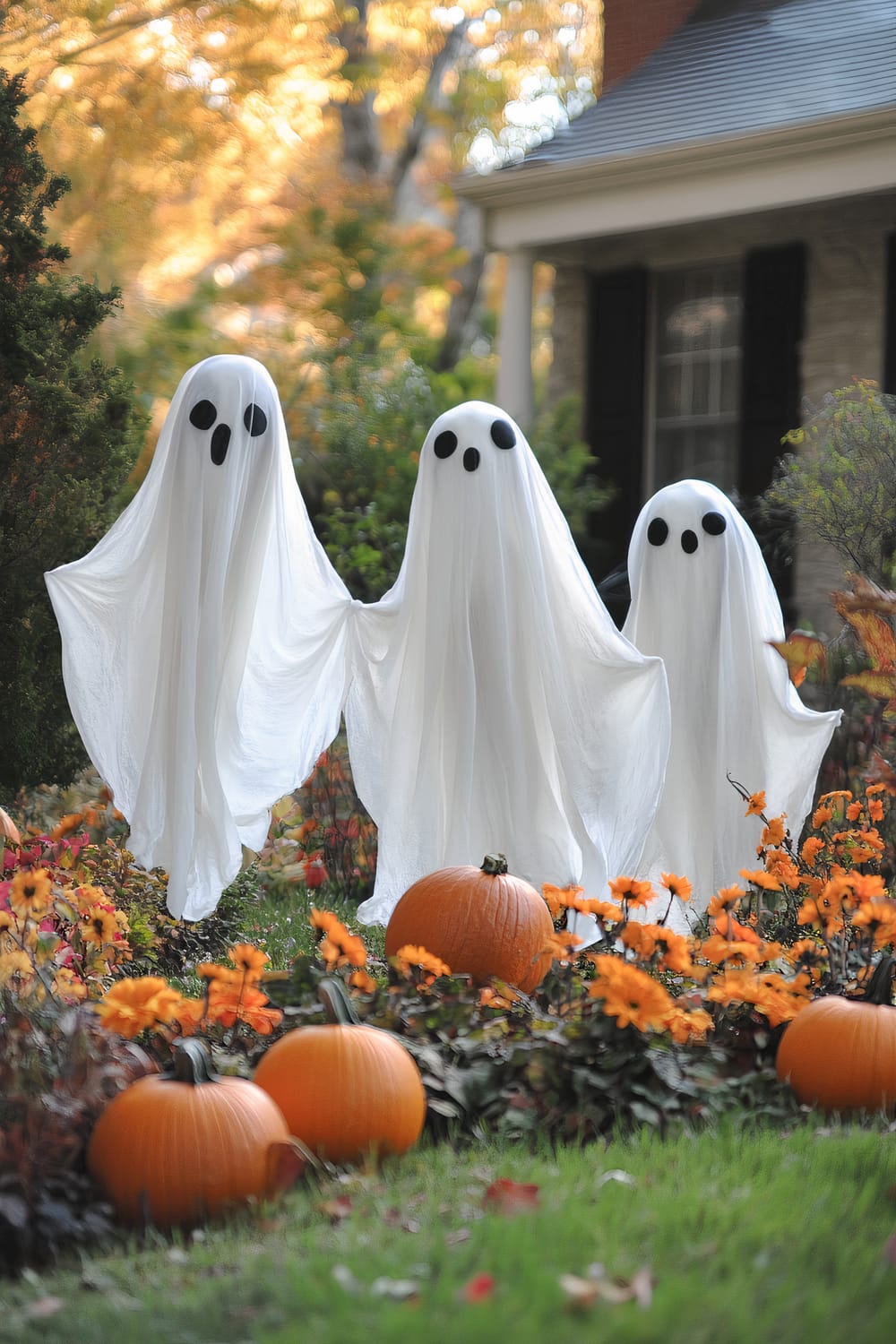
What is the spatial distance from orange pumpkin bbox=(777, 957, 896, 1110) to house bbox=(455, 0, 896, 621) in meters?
6.64

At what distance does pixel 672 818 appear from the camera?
5723mm

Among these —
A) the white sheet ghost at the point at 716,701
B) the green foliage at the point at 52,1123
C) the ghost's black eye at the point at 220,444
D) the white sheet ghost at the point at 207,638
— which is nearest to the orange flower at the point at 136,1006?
the green foliage at the point at 52,1123

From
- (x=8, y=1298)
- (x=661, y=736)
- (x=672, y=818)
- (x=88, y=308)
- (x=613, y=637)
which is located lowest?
(x=8, y=1298)

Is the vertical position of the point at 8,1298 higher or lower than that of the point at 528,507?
lower

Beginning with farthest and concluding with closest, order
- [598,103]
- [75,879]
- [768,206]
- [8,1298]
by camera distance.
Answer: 1. [598,103]
2. [768,206]
3. [75,879]
4. [8,1298]

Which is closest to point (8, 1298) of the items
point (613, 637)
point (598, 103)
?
point (613, 637)

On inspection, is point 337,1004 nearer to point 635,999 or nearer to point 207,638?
point 635,999

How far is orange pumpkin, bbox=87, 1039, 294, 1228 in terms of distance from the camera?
8.52 feet

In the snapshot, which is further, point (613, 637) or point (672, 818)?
point (672, 818)

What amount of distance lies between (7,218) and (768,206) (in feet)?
18.6

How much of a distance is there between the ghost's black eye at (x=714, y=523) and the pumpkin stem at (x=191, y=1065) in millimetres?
3486

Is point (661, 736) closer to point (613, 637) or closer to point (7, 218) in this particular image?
point (613, 637)

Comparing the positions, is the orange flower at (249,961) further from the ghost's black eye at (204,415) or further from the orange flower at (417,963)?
the ghost's black eye at (204,415)

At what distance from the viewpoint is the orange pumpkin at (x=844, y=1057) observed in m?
3.21
